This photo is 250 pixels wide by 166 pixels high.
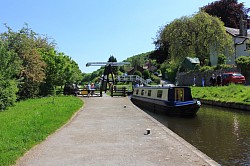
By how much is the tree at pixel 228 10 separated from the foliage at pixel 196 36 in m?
14.7

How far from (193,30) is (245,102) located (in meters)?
25.7

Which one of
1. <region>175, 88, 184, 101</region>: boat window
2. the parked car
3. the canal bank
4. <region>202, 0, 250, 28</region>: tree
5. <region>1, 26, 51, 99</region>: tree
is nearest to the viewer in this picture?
the canal bank

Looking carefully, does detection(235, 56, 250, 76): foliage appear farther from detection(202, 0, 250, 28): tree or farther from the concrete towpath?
detection(202, 0, 250, 28): tree

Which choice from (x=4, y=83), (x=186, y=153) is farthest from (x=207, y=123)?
(x=4, y=83)

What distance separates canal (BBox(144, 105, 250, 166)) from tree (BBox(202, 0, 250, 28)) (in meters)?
42.4

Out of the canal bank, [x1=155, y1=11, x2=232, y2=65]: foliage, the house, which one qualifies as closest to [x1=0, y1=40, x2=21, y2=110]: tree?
the canal bank

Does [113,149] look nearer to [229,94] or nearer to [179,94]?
[179,94]

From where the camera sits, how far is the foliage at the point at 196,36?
43.9 metres

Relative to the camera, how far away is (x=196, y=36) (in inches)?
1767

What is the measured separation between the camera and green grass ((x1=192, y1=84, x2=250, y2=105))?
21709 mm

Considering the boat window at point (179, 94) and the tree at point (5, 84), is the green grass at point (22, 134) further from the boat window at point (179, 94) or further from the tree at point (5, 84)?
the boat window at point (179, 94)

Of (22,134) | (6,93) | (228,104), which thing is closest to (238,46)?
(228,104)

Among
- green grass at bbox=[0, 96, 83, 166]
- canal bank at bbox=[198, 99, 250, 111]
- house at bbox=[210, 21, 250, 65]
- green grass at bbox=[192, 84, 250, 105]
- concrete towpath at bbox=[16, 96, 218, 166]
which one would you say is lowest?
concrete towpath at bbox=[16, 96, 218, 166]

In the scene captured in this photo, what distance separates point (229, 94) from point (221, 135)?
1228 centimetres
